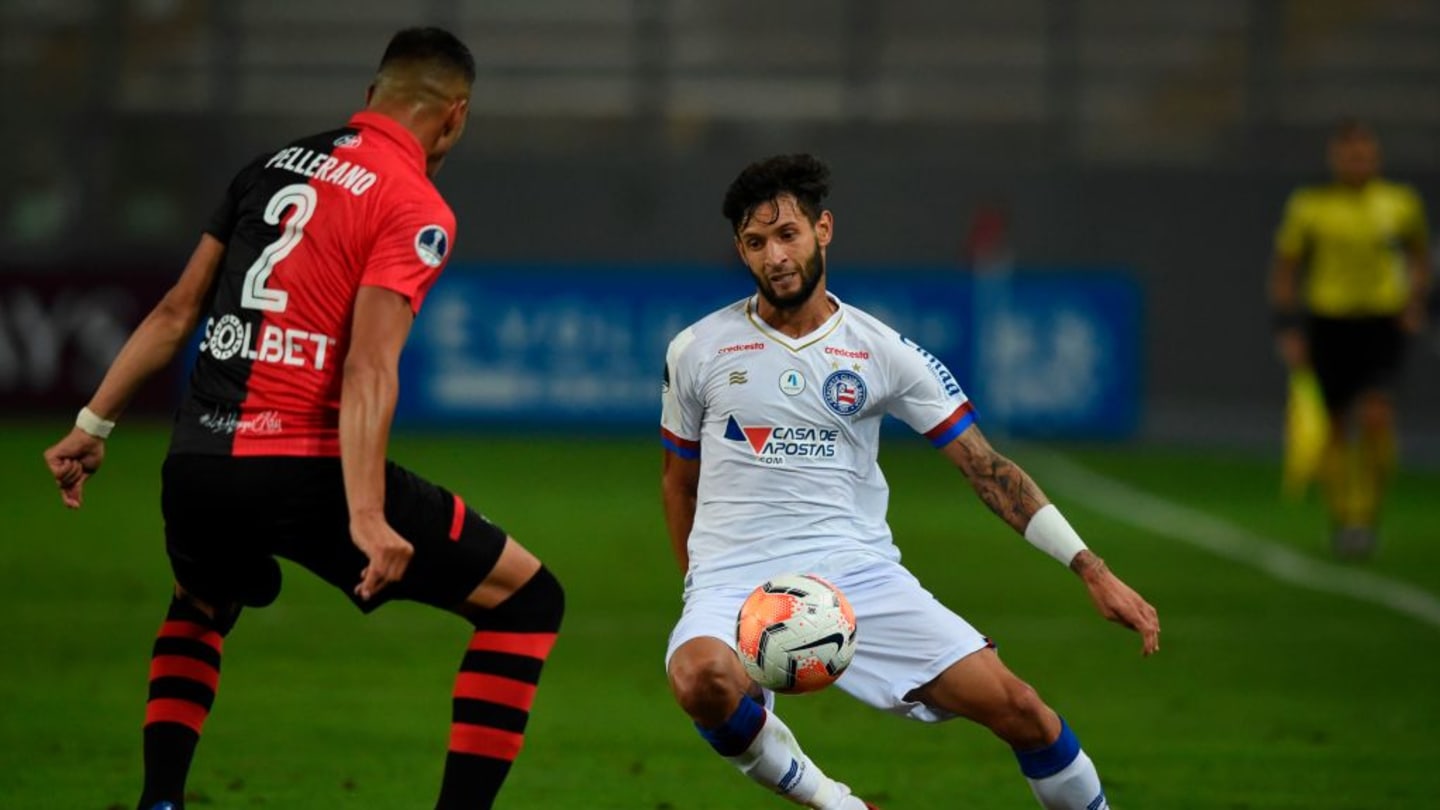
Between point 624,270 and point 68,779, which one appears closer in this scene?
point 68,779

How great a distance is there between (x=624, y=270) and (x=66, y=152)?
7042 millimetres

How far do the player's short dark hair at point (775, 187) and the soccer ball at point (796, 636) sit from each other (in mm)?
1008

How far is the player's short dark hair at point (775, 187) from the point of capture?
6.28 m

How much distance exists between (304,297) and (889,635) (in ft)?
5.74

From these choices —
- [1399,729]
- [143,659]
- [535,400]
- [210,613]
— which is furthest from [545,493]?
[210,613]

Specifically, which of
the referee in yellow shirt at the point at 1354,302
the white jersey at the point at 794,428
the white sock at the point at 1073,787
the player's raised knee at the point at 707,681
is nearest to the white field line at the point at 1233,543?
the referee in yellow shirt at the point at 1354,302

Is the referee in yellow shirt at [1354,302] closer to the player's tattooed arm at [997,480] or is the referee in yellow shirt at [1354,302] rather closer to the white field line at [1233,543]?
the white field line at [1233,543]

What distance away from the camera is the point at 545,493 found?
1689cm

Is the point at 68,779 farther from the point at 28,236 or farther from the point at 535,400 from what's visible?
the point at 28,236

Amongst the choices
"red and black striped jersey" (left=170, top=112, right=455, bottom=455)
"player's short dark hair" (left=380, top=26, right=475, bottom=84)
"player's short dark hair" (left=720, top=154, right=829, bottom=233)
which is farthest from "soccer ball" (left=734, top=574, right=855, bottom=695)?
"player's short dark hair" (left=380, top=26, right=475, bottom=84)

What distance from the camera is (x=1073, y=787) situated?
20.0 feet

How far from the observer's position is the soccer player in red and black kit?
5.56m

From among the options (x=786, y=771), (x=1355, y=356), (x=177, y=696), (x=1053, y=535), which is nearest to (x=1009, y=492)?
(x=1053, y=535)

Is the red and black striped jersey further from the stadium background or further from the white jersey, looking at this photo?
the stadium background
